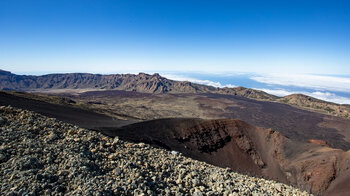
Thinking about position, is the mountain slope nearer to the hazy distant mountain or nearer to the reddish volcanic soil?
the hazy distant mountain

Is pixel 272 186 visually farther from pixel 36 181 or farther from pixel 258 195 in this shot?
pixel 36 181

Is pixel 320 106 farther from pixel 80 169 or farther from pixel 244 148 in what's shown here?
pixel 80 169

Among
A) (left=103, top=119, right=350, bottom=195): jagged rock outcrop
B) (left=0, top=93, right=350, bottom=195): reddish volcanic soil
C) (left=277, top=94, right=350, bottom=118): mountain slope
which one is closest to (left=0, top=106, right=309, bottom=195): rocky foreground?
(left=0, top=93, right=350, bottom=195): reddish volcanic soil

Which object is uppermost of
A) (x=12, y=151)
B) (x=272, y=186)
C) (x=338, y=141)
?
(x=12, y=151)

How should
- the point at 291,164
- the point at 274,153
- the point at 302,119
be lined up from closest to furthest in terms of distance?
1. the point at 291,164
2. the point at 274,153
3. the point at 302,119

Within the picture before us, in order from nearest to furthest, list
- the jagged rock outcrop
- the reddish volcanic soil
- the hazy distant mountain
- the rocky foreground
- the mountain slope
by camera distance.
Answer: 1. the rocky foreground
2. the reddish volcanic soil
3. the jagged rock outcrop
4. the mountain slope
5. the hazy distant mountain

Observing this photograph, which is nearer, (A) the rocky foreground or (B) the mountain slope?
(A) the rocky foreground

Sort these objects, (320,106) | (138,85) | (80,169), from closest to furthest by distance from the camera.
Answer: (80,169) → (320,106) → (138,85)

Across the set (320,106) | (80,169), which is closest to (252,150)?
(80,169)

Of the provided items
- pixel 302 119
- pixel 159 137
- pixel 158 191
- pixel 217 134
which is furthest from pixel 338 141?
pixel 158 191
